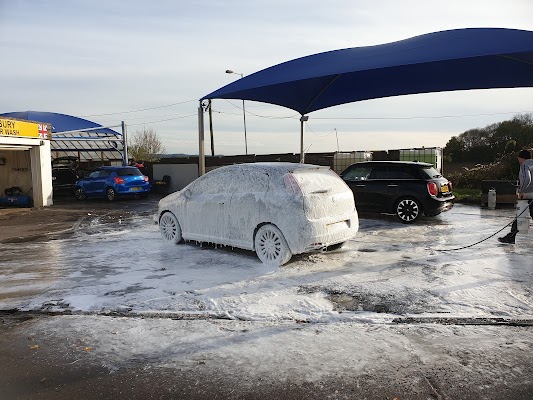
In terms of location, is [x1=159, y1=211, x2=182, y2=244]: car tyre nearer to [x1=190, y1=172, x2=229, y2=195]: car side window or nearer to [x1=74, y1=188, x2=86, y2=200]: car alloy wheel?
[x1=190, y1=172, x2=229, y2=195]: car side window

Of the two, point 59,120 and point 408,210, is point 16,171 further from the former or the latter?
point 408,210

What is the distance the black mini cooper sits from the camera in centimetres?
1016

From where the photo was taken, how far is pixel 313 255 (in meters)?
7.29

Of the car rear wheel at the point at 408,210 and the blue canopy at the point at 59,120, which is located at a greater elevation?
the blue canopy at the point at 59,120

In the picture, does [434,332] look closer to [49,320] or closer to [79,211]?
[49,320]

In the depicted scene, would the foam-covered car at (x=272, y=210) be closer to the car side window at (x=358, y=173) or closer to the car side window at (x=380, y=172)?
the car side window at (x=380, y=172)

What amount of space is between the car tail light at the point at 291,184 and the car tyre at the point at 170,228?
2.74m

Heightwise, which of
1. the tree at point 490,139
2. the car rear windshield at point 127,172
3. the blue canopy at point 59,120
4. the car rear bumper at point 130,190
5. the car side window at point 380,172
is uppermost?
the blue canopy at point 59,120

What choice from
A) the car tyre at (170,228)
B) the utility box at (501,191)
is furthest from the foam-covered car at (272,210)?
the utility box at (501,191)

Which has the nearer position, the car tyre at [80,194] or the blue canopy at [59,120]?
the car tyre at [80,194]

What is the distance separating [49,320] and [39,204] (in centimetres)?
1451

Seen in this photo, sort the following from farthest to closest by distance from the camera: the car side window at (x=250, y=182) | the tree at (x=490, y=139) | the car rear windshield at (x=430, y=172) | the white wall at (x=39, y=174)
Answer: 1. the tree at (x=490, y=139)
2. the white wall at (x=39, y=174)
3. the car rear windshield at (x=430, y=172)
4. the car side window at (x=250, y=182)

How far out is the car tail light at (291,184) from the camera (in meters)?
6.40

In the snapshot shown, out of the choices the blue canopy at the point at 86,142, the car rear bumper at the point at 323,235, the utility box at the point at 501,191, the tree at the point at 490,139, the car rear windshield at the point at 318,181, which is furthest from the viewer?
the tree at the point at 490,139
